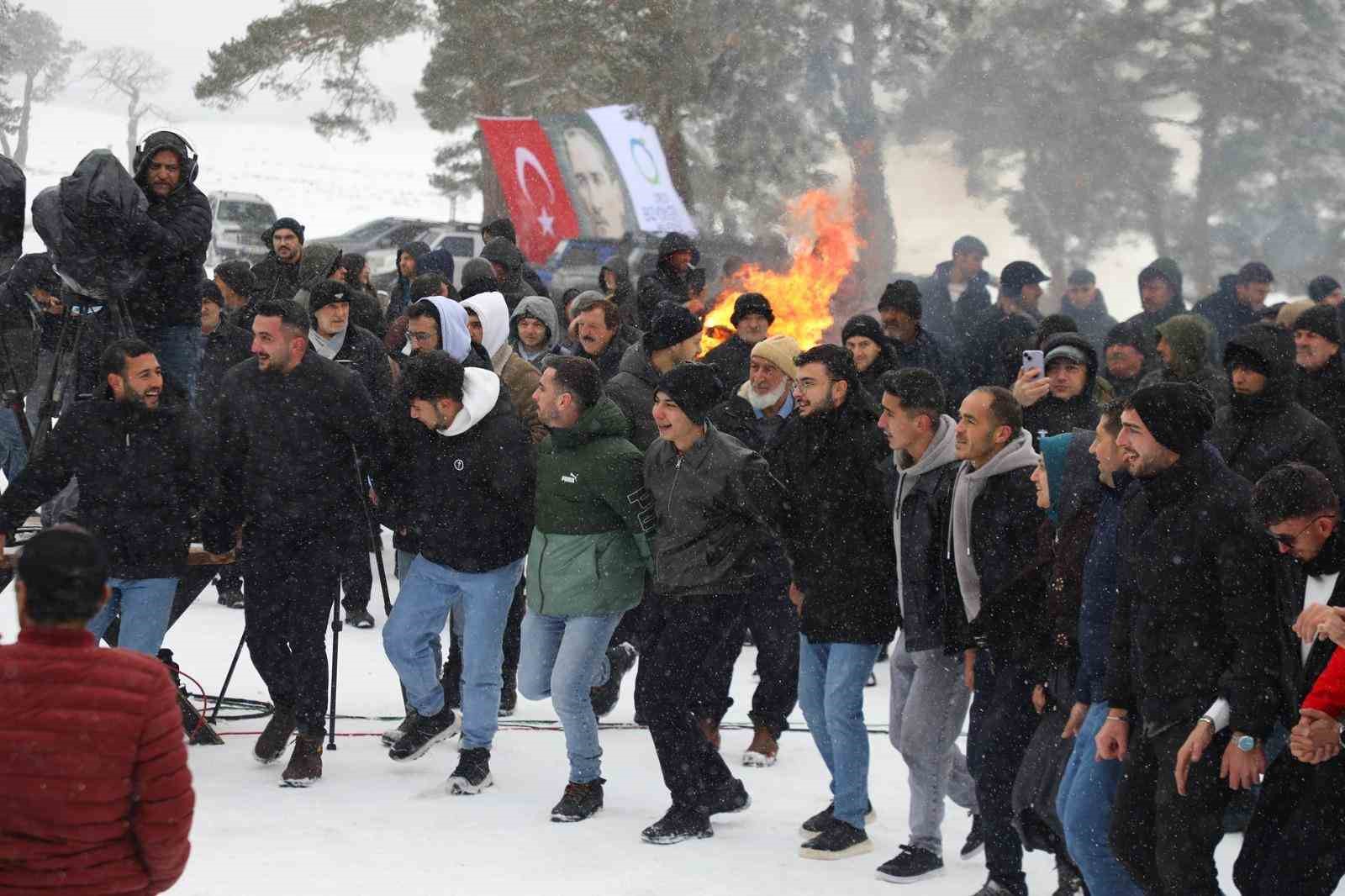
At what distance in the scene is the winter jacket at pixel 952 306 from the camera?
14.3 meters

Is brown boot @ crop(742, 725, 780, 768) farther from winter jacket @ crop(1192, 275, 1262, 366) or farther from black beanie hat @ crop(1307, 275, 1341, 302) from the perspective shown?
black beanie hat @ crop(1307, 275, 1341, 302)

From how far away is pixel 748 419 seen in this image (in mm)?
9047

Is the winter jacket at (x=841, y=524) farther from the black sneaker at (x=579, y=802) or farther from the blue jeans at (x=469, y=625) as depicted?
the blue jeans at (x=469, y=625)

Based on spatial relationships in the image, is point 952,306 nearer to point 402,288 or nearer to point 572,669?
point 402,288

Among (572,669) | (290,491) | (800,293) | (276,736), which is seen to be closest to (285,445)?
(290,491)

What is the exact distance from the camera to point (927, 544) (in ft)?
22.0

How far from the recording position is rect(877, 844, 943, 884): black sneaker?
6688mm

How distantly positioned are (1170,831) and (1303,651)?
0.65 metres

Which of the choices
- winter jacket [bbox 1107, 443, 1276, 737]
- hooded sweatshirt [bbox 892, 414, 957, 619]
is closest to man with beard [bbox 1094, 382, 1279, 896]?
winter jacket [bbox 1107, 443, 1276, 737]

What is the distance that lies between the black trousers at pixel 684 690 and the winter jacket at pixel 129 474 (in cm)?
219

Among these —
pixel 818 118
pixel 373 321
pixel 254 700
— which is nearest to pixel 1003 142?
pixel 818 118

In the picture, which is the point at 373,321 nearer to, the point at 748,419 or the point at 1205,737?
the point at 748,419

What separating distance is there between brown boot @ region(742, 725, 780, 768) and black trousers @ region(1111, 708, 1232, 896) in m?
3.40

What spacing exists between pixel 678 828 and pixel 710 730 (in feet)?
2.94
